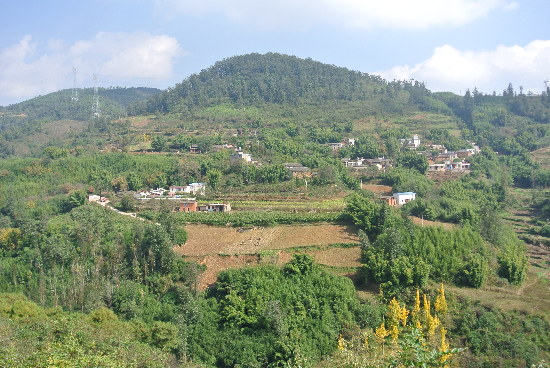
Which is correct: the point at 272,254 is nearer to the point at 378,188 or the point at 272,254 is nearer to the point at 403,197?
the point at 403,197

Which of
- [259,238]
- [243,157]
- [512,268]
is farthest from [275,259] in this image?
[243,157]

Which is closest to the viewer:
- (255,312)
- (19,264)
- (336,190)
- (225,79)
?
(255,312)

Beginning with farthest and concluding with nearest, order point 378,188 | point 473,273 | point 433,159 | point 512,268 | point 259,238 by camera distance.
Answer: point 433,159 → point 378,188 → point 259,238 → point 512,268 → point 473,273

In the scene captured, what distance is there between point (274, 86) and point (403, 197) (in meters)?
45.6

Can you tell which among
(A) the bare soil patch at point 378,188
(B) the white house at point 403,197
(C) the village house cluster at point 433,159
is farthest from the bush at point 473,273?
(C) the village house cluster at point 433,159

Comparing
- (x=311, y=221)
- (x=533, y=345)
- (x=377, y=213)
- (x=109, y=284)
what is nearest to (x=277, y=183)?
(x=311, y=221)

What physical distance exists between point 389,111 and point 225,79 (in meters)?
29.7

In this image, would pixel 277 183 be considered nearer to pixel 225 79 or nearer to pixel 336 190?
pixel 336 190

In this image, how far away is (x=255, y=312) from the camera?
1841 cm

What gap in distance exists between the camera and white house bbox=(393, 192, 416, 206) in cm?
3228

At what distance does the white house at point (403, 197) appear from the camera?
3228cm

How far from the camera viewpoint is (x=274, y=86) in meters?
74.2

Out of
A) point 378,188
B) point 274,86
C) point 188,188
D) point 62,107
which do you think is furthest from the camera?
point 62,107

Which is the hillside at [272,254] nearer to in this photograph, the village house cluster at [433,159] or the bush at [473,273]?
the bush at [473,273]
